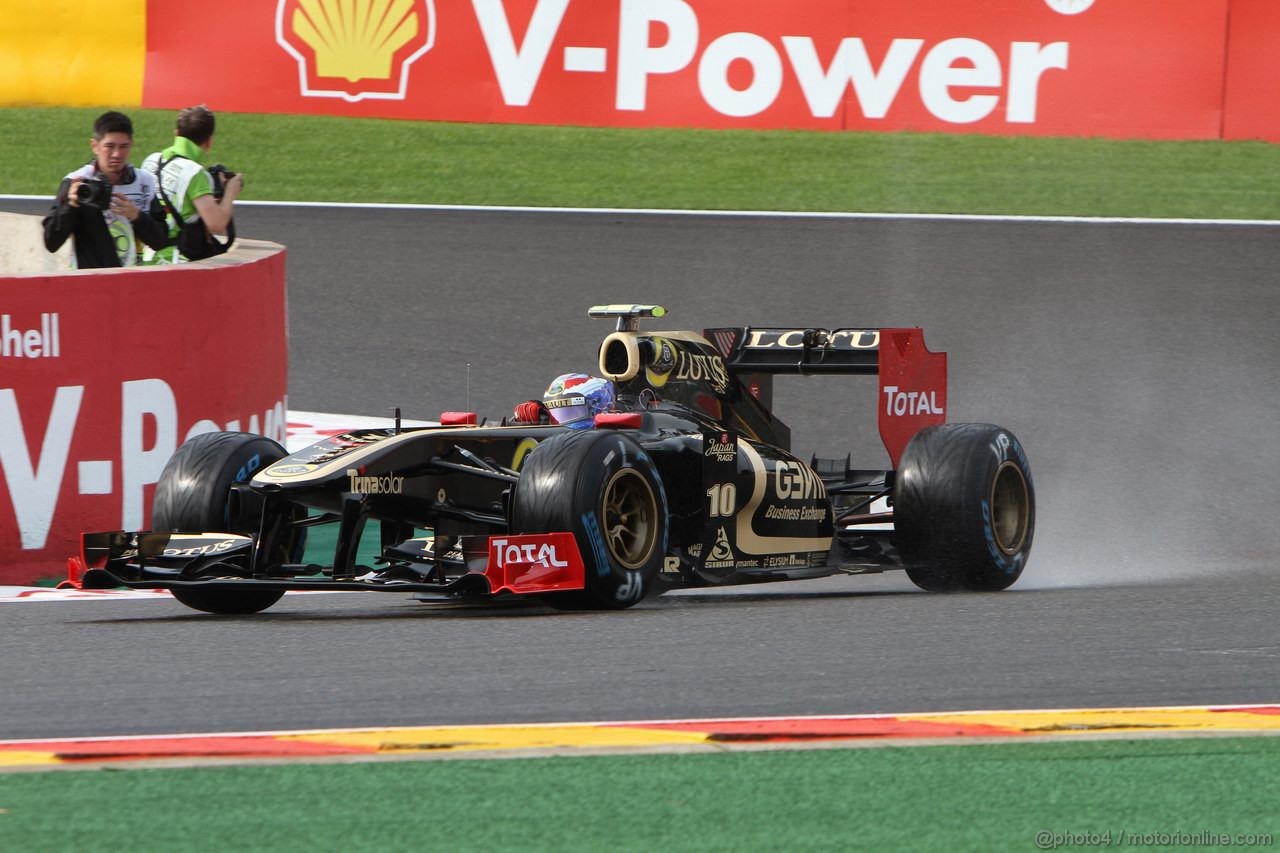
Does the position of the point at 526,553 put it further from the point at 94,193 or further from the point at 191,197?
the point at 191,197

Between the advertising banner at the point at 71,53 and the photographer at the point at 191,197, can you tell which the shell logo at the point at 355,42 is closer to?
the advertising banner at the point at 71,53

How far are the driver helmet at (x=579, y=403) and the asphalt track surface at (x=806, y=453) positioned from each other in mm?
766

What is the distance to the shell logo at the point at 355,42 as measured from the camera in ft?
63.4

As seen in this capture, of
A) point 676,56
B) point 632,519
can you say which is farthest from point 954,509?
point 676,56

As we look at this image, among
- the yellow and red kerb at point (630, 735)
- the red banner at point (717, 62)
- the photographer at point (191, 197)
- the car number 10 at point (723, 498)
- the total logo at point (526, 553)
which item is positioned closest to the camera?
the yellow and red kerb at point (630, 735)

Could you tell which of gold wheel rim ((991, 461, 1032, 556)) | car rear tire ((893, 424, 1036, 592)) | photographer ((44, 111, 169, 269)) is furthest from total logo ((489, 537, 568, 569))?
photographer ((44, 111, 169, 269))

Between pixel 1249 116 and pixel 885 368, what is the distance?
423 inches

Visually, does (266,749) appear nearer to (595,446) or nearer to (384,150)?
(595,446)

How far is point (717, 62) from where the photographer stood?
1941 centimetres

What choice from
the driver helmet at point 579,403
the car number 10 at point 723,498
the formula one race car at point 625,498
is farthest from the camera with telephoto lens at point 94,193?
the car number 10 at point 723,498

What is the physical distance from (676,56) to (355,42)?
2.94m

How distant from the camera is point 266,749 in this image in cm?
527

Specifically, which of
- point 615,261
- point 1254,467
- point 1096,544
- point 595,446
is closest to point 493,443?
point 595,446

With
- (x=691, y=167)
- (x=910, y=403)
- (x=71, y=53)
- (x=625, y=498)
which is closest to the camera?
(x=625, y=498)
